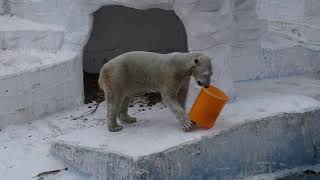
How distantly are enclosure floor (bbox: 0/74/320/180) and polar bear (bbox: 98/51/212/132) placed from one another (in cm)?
23

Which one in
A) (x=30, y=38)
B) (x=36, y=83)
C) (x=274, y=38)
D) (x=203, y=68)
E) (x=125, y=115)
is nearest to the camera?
(x=203, y=68)

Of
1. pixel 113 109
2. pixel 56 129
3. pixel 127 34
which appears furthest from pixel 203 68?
pixel 127 34

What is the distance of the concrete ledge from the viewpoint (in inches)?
162

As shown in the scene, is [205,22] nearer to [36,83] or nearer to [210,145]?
[210,145]

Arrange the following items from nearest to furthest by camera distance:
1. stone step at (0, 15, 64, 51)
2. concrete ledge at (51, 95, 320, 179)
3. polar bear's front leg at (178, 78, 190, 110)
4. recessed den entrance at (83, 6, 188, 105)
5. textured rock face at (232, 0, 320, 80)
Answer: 1. concrete ledge at (51, 95, 320, 179)
2. polar bear's front leg at (178, 78, 190, 110)
3. stone step at (0, 15, 64, 51)
4. textured rock face at (232, 0, 320, 80)
5. recessed den entrance at (83, 6, 188, 105)

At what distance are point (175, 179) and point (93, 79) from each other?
312 centimetres

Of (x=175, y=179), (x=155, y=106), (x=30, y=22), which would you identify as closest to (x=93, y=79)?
(x=30, y=22)

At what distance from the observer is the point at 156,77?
4508mm

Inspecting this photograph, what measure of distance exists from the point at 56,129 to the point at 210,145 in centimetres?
174

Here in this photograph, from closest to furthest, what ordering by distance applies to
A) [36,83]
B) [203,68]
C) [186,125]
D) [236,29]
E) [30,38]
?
[203,68] → [186,125] → [36,83] → [30,38] → [236,29]

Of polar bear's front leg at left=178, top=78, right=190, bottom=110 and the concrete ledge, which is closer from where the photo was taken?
the concrete ledge

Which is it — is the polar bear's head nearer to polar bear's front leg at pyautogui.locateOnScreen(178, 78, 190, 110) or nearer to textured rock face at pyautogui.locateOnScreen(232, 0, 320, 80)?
polar bear's front leg at pyautogui.locateOnScreen(178, 78, 190, 110)

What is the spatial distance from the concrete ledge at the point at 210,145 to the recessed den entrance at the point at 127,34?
2479mm

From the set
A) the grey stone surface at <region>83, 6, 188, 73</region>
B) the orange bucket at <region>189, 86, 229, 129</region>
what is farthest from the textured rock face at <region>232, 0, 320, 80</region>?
the orange bucket at <region>189, 86, 229, 129</region>
